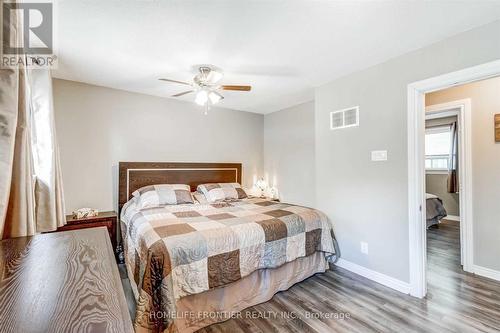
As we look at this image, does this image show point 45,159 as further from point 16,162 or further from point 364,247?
point 364,247

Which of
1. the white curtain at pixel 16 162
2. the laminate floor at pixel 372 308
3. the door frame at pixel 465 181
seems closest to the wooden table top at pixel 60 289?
the white curtain at pixel 16 162

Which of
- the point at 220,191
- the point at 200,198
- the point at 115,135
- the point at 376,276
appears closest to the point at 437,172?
the point at 376,276

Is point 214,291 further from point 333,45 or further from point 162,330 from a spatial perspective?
point 333,45

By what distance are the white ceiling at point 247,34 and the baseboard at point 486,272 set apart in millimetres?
2596

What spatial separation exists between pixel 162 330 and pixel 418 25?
315 centimetres

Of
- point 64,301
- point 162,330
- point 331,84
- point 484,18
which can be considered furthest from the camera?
point 331,84

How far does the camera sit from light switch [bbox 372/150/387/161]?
256 centimetres

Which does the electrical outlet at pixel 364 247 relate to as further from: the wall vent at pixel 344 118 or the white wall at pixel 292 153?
the wall vent at pixel 344 118

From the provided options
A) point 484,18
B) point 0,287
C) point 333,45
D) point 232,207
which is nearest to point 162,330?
point 0,287

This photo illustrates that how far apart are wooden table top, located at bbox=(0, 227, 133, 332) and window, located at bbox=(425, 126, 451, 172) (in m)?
6.92

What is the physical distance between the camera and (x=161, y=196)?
3.17 meters

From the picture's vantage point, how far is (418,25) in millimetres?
1913

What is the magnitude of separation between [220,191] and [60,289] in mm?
3078

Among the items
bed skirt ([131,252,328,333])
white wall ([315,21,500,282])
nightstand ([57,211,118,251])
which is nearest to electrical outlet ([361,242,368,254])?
white wall ([315,21,500,282])
